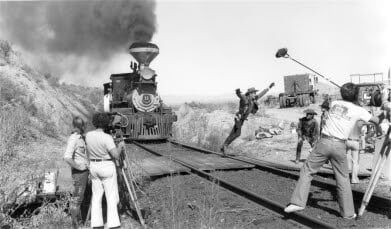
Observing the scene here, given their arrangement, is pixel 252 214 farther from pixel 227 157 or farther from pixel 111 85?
pixel 111 85

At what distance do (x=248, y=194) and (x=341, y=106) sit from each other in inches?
91.4

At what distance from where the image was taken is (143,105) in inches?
734

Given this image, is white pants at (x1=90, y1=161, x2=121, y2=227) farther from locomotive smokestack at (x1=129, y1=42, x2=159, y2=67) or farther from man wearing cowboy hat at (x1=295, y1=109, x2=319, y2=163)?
locomotive smokestack at (x1=129, y1=42, x2=159, y2=67)

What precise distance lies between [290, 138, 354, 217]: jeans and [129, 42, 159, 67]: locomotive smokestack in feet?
42.0

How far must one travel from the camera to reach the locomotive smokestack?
18.0 metres

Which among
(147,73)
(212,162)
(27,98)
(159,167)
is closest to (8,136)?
(159,167)

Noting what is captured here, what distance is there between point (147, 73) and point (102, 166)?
1302 centimetres

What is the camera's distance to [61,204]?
6.62 meters

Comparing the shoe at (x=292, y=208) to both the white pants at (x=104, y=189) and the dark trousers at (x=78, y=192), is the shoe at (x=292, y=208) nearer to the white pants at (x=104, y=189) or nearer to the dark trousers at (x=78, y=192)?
the white pants at (x=104, y=189)

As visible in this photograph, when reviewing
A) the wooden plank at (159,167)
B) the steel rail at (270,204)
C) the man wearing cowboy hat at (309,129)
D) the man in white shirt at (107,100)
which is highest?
the man in white shirt at (107,100)

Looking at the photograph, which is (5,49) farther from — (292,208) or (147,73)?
(292,208)

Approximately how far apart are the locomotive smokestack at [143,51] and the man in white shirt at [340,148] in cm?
1274

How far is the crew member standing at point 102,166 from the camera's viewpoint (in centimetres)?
551

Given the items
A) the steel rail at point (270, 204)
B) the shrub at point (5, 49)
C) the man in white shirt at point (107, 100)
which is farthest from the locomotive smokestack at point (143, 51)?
the steel rail at point (270, 204)
